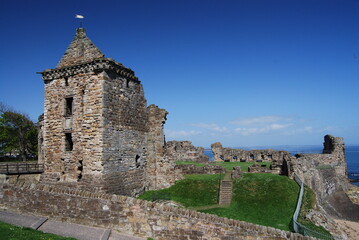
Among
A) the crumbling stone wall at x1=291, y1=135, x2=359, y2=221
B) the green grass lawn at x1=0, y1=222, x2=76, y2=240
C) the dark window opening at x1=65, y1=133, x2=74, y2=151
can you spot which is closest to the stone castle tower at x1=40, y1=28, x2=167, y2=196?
the dark window opening at x1=65, y1=133, x2=74, y2=151

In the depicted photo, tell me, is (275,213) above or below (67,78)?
below

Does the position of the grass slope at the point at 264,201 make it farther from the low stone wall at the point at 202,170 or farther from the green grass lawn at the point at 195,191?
the low stone wall at the point at 202,170

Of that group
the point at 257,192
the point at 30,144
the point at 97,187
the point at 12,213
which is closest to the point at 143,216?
the point at 12,213

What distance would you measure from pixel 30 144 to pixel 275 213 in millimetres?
47973

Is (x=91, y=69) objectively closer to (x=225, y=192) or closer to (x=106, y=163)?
(x=106, y=163)

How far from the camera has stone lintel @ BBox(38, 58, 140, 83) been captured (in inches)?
755

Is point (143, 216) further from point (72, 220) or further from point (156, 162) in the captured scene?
point (156, 162)

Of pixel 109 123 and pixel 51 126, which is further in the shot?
pixel 51 126

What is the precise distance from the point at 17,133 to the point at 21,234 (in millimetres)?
47664

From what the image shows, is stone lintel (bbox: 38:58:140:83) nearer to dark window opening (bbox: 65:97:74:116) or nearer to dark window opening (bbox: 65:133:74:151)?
dark window opening (bbox: 65:97:74:116)

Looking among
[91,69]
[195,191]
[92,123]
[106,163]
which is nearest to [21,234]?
[106,163]

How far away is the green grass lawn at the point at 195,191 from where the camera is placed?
68.4 feet

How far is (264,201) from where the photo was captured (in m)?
20.0

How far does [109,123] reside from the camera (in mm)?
19297
